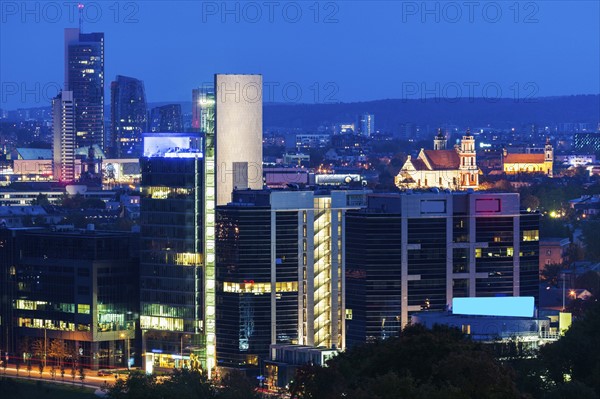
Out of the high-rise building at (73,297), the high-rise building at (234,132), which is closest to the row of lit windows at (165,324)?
the high-rise building at (73,297)

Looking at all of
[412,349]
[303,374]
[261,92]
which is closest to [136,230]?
[261,92]

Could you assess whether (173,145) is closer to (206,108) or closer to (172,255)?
(206,108)

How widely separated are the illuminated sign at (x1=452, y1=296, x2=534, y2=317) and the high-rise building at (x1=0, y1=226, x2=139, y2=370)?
719 inches

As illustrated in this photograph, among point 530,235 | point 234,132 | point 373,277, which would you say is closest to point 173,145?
point 234,132

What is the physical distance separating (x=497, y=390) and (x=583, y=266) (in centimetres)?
7333

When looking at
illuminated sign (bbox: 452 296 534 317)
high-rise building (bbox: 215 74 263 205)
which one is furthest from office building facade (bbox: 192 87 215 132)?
illuminated sign (bbox: 452 296 534 317)

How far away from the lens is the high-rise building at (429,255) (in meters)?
90.9

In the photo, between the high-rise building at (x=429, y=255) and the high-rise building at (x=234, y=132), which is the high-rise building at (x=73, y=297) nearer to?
the high-rise building at (x=234, y=132)

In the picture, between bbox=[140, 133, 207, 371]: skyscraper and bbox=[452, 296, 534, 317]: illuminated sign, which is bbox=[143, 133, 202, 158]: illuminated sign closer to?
bbox=[140, 133, 207, 371]: skyscraper

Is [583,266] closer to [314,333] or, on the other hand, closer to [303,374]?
[314,333]

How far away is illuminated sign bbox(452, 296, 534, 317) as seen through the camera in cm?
8531

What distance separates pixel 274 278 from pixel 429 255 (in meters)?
6.31

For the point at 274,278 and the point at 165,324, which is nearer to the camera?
the point at 274,278

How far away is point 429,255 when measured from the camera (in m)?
92.1
